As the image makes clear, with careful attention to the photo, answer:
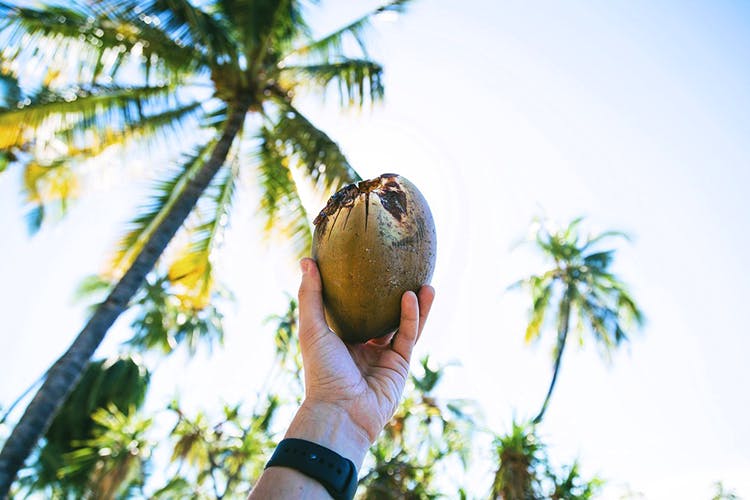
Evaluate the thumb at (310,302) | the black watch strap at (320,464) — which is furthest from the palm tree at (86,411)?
the black watch strap at (320,464)

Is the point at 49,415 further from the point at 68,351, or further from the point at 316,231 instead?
the point at 316,231

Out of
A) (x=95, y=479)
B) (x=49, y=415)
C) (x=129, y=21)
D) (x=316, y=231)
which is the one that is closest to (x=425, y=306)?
(x=316, y=231)

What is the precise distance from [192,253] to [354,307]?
5709mm

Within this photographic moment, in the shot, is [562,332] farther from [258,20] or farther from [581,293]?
[258,20]

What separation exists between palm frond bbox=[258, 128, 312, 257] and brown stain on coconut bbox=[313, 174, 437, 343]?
17.5 feet

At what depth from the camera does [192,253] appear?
7.09 metres

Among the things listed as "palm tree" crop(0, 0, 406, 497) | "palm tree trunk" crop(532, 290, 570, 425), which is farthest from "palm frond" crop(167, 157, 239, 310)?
"palm tree trunk" crop(532, 290, 570, 425)

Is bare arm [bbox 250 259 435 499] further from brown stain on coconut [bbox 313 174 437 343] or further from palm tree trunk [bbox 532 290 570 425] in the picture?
palm tree trunk [bbox 532 290 570 425]

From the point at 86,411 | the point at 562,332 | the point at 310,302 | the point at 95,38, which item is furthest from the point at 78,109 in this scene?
the point at 562,332

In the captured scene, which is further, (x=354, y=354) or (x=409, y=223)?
(x=354, y=354)

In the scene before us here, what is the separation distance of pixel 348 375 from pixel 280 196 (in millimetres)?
6100

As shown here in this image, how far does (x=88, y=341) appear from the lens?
16.5ft

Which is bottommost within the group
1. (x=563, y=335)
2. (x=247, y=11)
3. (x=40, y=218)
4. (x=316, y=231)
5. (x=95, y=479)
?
(x=95, y=479)

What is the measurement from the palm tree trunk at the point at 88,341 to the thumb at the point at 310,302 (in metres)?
3.75
